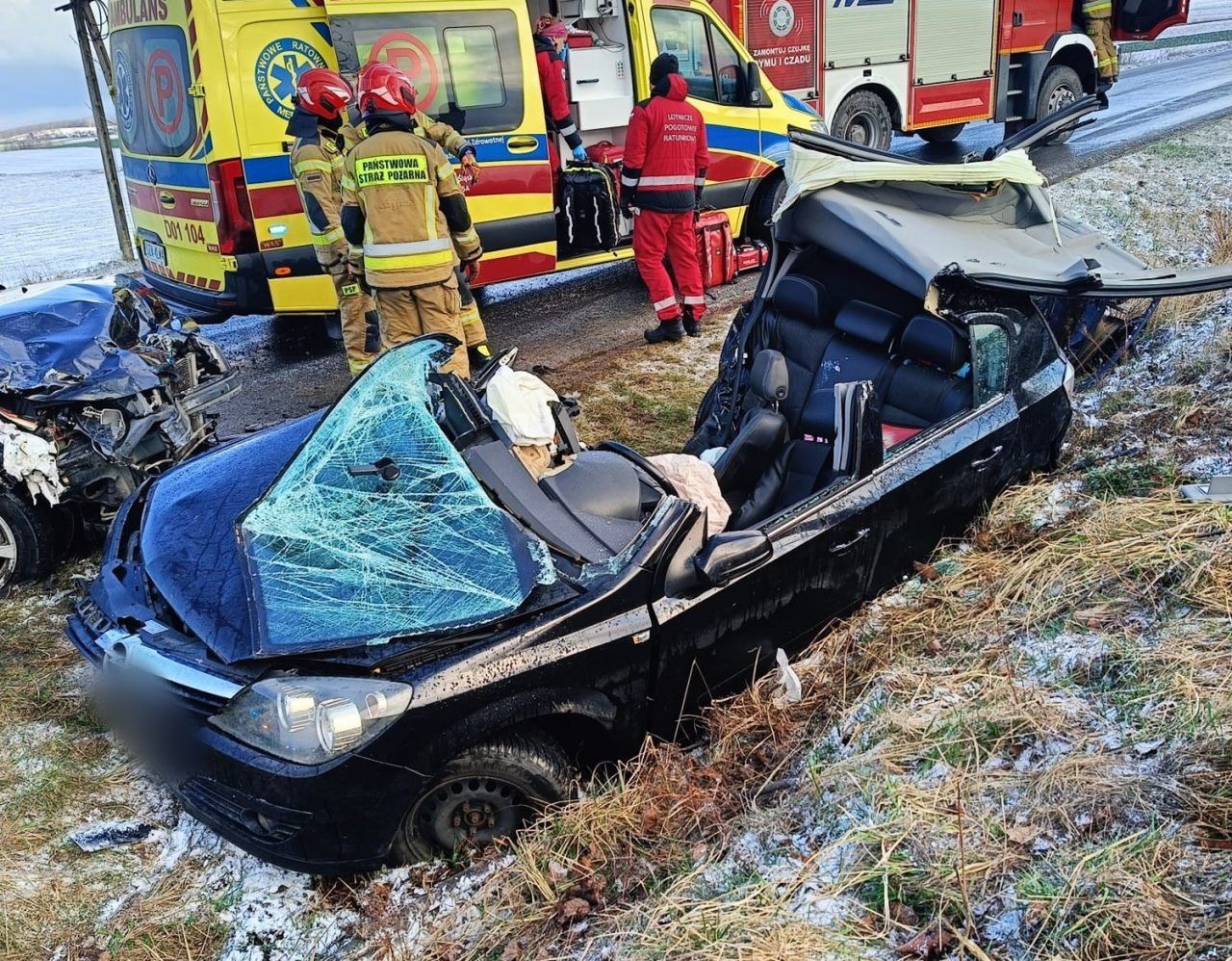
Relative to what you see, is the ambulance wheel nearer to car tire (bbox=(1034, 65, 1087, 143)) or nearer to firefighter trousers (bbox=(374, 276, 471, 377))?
car tire (bbox=(1034, 65, 1087, 143))

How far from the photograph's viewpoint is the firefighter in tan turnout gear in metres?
5.84

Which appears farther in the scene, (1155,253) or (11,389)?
(1155,253)

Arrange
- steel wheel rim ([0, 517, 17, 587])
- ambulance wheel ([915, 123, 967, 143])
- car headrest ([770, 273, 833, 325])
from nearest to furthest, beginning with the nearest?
1. steel wheel rim ([0, 517, 17, 587])
2. car headrest ([770, 273, 833, 325])
3. ambulance wheel ([915, 123, 967, 143])

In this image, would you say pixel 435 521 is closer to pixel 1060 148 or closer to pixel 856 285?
pixel 856 285

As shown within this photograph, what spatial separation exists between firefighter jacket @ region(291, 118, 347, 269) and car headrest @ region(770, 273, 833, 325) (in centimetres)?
289

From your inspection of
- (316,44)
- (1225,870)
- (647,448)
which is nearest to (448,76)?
(316,44)

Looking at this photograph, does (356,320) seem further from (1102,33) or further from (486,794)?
(1102,33)

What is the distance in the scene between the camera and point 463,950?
251cm

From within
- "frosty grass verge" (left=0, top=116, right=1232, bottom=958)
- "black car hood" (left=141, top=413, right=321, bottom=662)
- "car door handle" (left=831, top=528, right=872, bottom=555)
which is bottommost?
"frosty grass verge" (left=0, top=116, right=1232, bottom=958)

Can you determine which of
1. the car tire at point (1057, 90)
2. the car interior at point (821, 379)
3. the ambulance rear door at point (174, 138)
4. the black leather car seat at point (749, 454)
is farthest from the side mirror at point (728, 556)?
the car tire at point (1057, 90)

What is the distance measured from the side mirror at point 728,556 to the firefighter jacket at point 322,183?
401 centimetres

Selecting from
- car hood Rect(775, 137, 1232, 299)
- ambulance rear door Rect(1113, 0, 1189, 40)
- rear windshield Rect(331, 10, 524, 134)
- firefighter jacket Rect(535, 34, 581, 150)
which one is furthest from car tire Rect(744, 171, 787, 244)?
ambulance rear door Rect(1113, 0, 1189, 40)

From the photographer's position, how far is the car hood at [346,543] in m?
2.59

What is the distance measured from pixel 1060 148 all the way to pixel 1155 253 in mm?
5617
